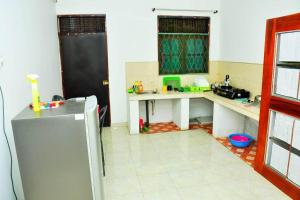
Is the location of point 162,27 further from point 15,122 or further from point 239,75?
point 15,122

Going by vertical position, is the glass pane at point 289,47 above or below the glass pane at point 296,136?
above

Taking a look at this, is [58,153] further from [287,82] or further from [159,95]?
[159,95]

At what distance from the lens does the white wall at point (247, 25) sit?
10.6 ft

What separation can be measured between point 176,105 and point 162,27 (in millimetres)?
1608

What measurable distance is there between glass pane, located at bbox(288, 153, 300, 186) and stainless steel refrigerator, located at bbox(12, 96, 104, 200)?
1996 millimetres

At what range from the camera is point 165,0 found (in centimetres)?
448

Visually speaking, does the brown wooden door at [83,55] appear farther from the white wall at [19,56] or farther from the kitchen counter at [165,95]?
the white wall at [19,56]

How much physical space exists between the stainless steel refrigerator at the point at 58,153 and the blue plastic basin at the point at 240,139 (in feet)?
8.73

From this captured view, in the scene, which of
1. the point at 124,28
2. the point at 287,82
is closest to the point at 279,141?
the point at 287,82

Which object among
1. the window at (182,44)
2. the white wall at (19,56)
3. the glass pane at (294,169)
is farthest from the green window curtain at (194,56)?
the glass pane at (294,169)

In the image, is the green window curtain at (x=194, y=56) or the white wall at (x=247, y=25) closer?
the white wall at (x=247, y=25)

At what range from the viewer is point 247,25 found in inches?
152

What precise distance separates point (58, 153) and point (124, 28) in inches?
132

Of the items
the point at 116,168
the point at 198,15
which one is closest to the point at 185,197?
the point at 116,168
